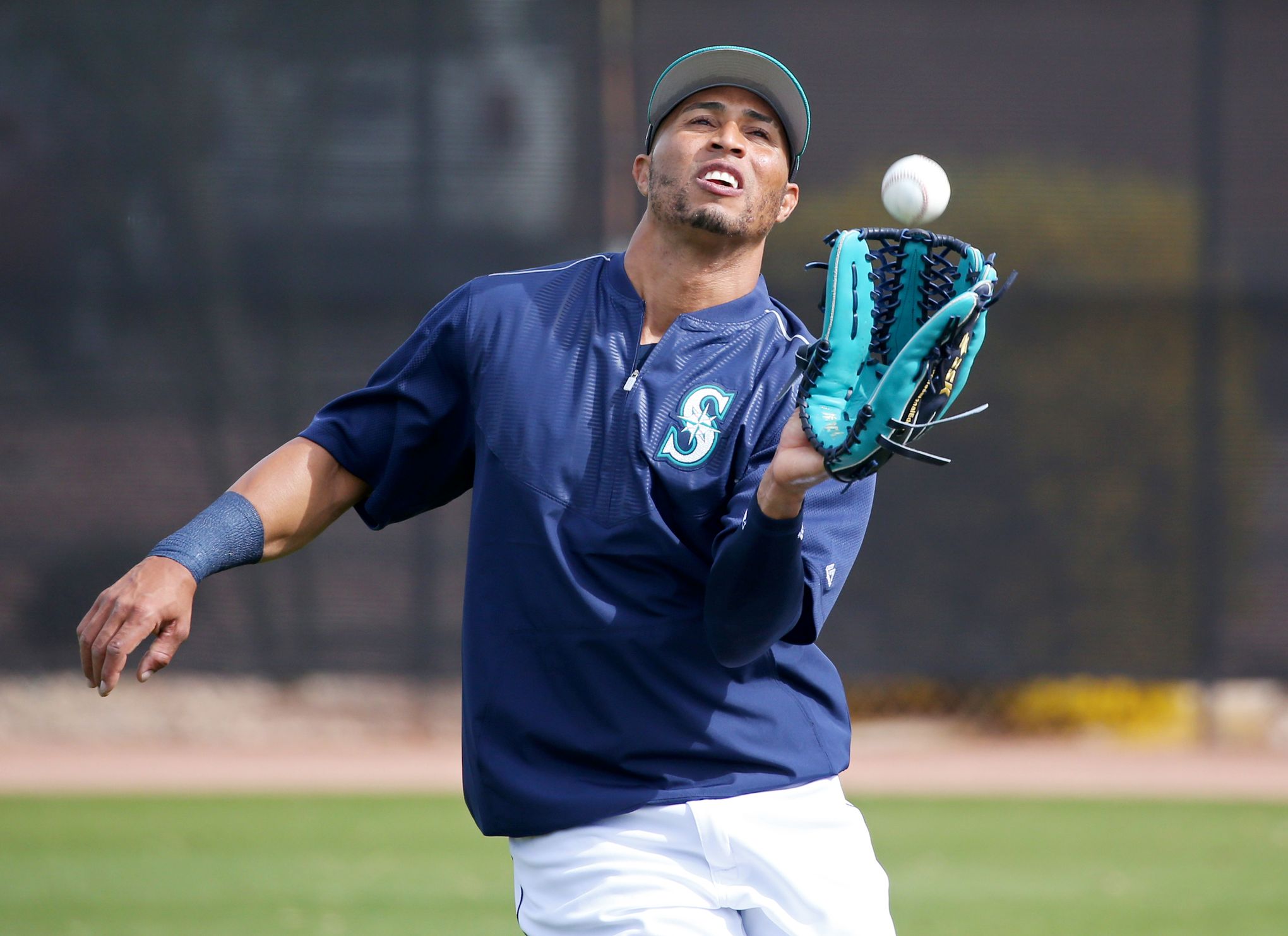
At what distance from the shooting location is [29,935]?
464 centimetres

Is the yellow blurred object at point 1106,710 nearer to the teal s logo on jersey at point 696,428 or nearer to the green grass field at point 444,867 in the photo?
the green grass field at point 444,867

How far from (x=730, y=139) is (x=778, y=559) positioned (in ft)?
2.58

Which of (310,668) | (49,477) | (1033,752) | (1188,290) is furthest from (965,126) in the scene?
(49,477)

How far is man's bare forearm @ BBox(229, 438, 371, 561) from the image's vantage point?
252cm

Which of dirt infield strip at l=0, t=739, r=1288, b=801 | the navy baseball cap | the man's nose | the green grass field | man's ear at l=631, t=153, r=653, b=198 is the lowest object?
dirt infield strip at l=0, t=739, r=1288, b=801

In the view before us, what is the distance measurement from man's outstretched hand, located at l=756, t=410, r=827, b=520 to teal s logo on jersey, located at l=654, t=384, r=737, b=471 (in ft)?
0.90

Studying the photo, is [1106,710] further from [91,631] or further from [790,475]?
[91,631]

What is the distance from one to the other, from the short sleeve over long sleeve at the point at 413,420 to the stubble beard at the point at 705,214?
1.28 feet

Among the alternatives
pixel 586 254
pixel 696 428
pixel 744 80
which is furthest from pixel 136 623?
pixel 586 254

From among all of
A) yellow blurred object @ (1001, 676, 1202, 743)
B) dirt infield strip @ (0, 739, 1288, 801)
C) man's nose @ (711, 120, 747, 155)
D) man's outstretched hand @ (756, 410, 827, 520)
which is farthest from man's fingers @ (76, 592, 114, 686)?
yellow blurred object @ (1001, 676, 1202, 743)

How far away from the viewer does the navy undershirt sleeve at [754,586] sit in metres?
2.09

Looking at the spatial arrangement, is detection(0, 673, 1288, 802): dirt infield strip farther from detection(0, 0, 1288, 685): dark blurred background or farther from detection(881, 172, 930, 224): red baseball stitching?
detection(881, 172, 930, 224): red baseball stitching

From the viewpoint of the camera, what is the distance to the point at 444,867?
224 inches

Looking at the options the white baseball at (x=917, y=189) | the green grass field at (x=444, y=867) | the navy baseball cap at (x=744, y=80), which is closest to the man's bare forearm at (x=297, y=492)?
the navy baseball cap at (x=744, y=80)
